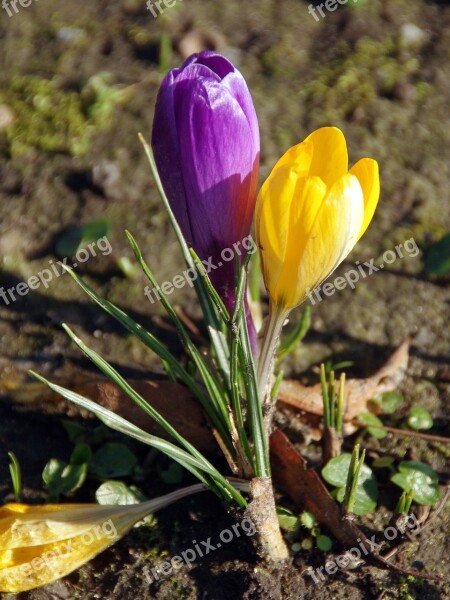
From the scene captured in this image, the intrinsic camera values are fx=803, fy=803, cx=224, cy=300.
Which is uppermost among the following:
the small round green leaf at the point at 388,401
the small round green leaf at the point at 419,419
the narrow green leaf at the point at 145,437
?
the narrow green leaf at the point at 145,437

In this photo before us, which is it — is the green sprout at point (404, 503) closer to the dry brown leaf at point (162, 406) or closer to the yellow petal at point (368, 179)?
the dry brown leaf at point (162, 406)

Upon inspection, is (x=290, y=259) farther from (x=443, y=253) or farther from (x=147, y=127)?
(x=147, y=127)

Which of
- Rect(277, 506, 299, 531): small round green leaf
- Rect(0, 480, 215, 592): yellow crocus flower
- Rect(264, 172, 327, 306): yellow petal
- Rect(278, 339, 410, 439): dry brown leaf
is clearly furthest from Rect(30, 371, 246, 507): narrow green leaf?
Rect(278, 339, 410, 439): dry brown leaf

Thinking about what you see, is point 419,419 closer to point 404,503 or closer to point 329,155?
point 404,503

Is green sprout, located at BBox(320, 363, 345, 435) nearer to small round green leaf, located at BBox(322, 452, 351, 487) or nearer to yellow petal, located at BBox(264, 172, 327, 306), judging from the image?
small round green leaf, located at BBox(322, 452, 351, 487)

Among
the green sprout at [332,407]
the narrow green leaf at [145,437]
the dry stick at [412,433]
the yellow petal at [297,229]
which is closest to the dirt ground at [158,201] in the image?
the dry stick at [412,433]

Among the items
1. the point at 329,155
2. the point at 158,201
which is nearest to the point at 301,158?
the point at 329,155
